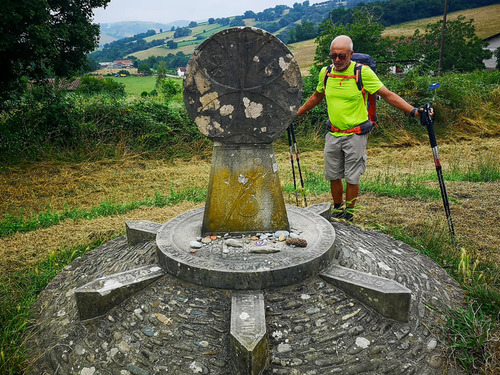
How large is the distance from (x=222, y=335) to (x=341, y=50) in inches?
119

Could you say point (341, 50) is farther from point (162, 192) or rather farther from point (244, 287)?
point (162, 192)

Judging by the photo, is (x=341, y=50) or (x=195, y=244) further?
(x=341, y=50)

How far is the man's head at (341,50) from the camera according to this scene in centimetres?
384

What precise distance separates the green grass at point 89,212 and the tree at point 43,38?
9.37 feet

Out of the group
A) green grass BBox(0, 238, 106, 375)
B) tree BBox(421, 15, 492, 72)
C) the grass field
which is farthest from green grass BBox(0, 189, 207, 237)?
the grass field

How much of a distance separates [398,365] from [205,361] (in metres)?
1.32

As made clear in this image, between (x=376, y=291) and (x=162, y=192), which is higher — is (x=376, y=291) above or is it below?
above

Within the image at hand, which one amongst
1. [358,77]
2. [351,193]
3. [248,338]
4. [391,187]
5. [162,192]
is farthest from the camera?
[162,192]

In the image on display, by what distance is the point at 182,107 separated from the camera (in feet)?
34.7

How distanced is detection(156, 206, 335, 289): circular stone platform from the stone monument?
12mm

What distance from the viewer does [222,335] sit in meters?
2.61

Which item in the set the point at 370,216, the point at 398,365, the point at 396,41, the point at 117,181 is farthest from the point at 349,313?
the point at 396,41

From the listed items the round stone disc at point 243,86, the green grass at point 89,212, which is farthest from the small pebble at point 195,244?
the green grass at point 89,212

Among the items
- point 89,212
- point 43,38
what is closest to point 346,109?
point 89,212
